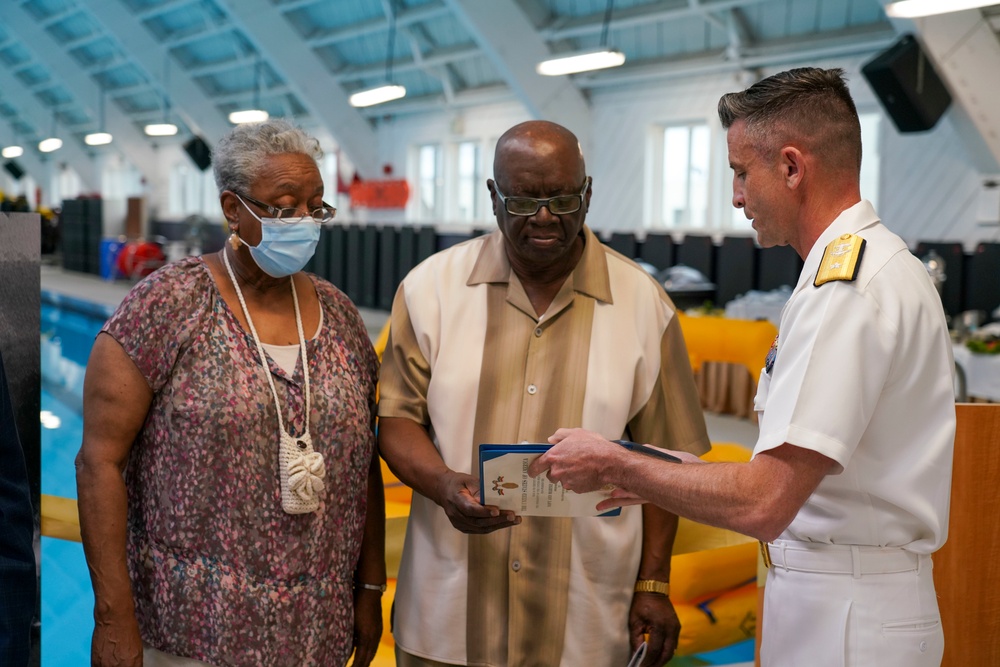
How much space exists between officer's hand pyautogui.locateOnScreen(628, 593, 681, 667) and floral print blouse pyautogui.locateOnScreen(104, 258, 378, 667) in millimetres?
678

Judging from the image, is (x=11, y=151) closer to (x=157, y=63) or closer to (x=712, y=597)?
(x=157, y=63)

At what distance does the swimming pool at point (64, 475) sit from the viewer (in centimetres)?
459

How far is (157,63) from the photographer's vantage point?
890 inches

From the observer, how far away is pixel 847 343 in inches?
60.1

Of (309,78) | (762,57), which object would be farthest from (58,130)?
(762,57)

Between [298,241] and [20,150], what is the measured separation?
36615 millimetres

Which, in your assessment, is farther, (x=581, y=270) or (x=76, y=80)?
(x=76, y=80)

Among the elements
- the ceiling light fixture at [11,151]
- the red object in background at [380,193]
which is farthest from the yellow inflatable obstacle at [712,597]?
the ceiling light fixture at [11,151]

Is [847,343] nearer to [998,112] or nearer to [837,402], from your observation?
[837,402]

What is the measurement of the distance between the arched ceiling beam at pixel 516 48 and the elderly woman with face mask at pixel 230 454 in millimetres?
12668

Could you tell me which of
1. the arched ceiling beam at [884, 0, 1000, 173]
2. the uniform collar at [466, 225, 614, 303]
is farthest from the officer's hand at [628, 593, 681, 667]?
the arched ceiling beam at [884, 0, 1000, 173]

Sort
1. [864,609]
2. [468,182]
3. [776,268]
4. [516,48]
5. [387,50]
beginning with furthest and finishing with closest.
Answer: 1. [468,182]
2. [387,50]
3. [516,48]
4. [776,268]
5. [864,609]

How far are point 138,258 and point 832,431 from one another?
20.7 meters

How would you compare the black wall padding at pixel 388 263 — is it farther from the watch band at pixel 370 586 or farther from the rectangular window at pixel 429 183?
the watch band at pixel 370 586
